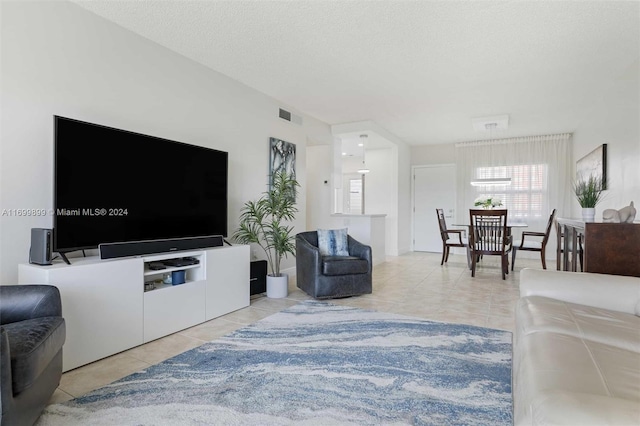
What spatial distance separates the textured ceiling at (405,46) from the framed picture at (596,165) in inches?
30.2

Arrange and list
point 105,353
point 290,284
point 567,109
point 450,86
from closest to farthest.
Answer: point 105,353
point 450,86
point 290,284
point 567,109

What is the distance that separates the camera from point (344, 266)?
12.2 ft

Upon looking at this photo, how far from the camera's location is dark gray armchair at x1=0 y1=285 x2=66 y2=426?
1249mm

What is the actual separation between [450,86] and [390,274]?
2.82 m

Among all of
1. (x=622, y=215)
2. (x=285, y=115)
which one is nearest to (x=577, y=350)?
(x=622, y=215)

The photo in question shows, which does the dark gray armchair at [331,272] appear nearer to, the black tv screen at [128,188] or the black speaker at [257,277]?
the black speaker at [257,277]

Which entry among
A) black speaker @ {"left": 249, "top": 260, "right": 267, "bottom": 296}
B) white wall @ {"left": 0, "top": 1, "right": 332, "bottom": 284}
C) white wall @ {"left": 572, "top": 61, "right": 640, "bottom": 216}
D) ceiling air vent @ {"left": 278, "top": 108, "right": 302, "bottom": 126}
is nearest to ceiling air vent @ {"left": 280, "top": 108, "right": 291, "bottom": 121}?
ceiling air vent @ {"left": 278, "top": 108, "right": 302, "bottom": 126}

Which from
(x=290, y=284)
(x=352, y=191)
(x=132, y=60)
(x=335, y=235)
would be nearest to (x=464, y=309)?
(x=335, y=235)

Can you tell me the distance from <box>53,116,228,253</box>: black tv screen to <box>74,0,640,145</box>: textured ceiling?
3.41 feet

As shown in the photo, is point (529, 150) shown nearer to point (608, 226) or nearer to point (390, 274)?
point (390, 274)

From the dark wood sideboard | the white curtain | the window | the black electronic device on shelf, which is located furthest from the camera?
the window

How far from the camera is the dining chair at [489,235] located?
482cm

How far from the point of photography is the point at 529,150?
690 cm

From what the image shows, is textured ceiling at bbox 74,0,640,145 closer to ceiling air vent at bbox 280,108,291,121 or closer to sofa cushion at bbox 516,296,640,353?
ceiling air vent at bbox 280,108,291,121
